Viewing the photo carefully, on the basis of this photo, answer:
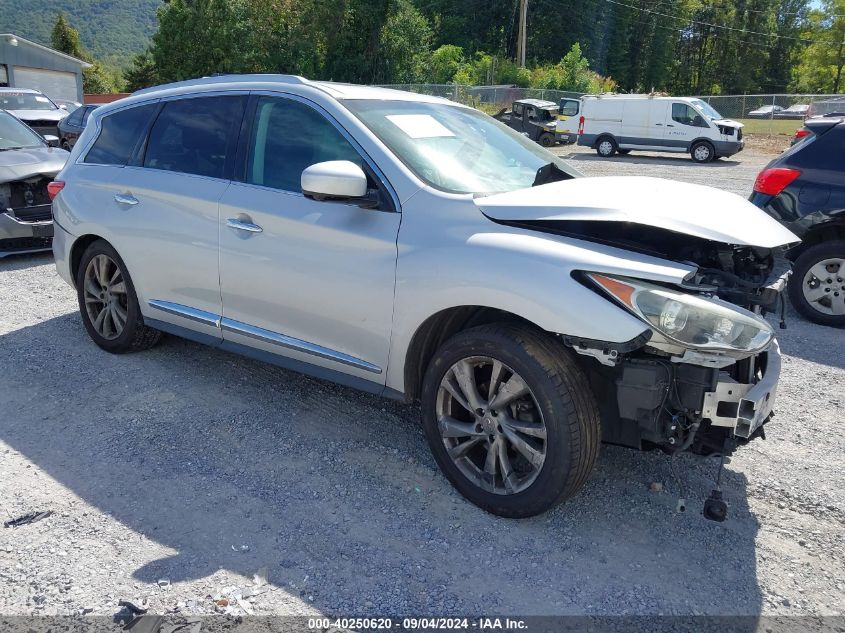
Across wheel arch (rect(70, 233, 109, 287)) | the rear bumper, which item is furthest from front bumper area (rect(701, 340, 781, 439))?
the rear bumper

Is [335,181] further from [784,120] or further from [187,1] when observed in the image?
[187,1]

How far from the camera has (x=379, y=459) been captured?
376 centimetres

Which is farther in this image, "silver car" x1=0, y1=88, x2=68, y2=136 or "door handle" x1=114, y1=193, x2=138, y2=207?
"silver car" x1=0, y1=88, x2=68, y2=136

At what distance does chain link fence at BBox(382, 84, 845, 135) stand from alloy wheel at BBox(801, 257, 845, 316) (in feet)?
88.9

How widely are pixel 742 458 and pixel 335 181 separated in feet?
8.40

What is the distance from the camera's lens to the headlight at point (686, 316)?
277 centimetres

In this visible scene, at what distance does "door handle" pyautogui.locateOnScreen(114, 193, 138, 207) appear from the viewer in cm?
469

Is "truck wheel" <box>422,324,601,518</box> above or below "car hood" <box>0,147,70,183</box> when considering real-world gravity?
below

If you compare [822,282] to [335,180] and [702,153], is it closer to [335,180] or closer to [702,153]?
[335,180]

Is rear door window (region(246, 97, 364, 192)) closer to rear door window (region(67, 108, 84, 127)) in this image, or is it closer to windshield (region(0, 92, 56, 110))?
rear door window (region(67, 108, 84, 127))

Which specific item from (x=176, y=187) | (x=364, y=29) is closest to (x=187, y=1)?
(x=364, y=29)

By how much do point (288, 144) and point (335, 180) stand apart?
818 millimetres

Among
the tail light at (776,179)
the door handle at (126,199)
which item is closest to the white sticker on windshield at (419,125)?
the door handle at (126,199)

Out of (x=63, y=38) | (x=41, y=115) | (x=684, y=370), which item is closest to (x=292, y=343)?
(x=684, y=370)
